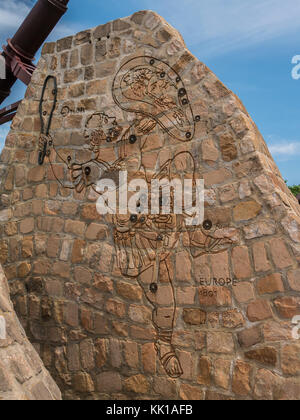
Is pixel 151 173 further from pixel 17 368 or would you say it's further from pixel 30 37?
pixel 30 37

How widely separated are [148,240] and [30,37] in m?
4.06

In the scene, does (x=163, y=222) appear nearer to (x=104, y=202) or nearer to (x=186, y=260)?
(x=186, y=260)

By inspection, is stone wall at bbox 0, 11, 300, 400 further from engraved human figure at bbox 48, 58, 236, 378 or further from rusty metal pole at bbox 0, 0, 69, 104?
rusty metal pole at bbox 0, 0, 69, 104

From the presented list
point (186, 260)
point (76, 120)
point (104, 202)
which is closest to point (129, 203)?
point (104, 202)

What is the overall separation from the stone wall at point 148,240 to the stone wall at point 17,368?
127 centimetres

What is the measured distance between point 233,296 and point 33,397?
1645 millimetres

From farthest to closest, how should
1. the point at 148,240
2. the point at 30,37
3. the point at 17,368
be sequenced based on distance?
the point at 30,37 < the point at 148,240 < the point at 17,368

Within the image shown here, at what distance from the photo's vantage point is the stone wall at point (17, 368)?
5.82ft

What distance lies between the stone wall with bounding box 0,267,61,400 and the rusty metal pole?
4.40 m

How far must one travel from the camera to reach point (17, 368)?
1.90 meters

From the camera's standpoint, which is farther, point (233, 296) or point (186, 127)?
point (186, 127)

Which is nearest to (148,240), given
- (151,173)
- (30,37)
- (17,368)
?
(151,173)

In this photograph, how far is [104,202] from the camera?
3721 millimetres

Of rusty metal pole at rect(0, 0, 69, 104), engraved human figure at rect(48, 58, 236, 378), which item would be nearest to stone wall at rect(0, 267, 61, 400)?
engraved human figure at rect(48, 58, 236, 378)
